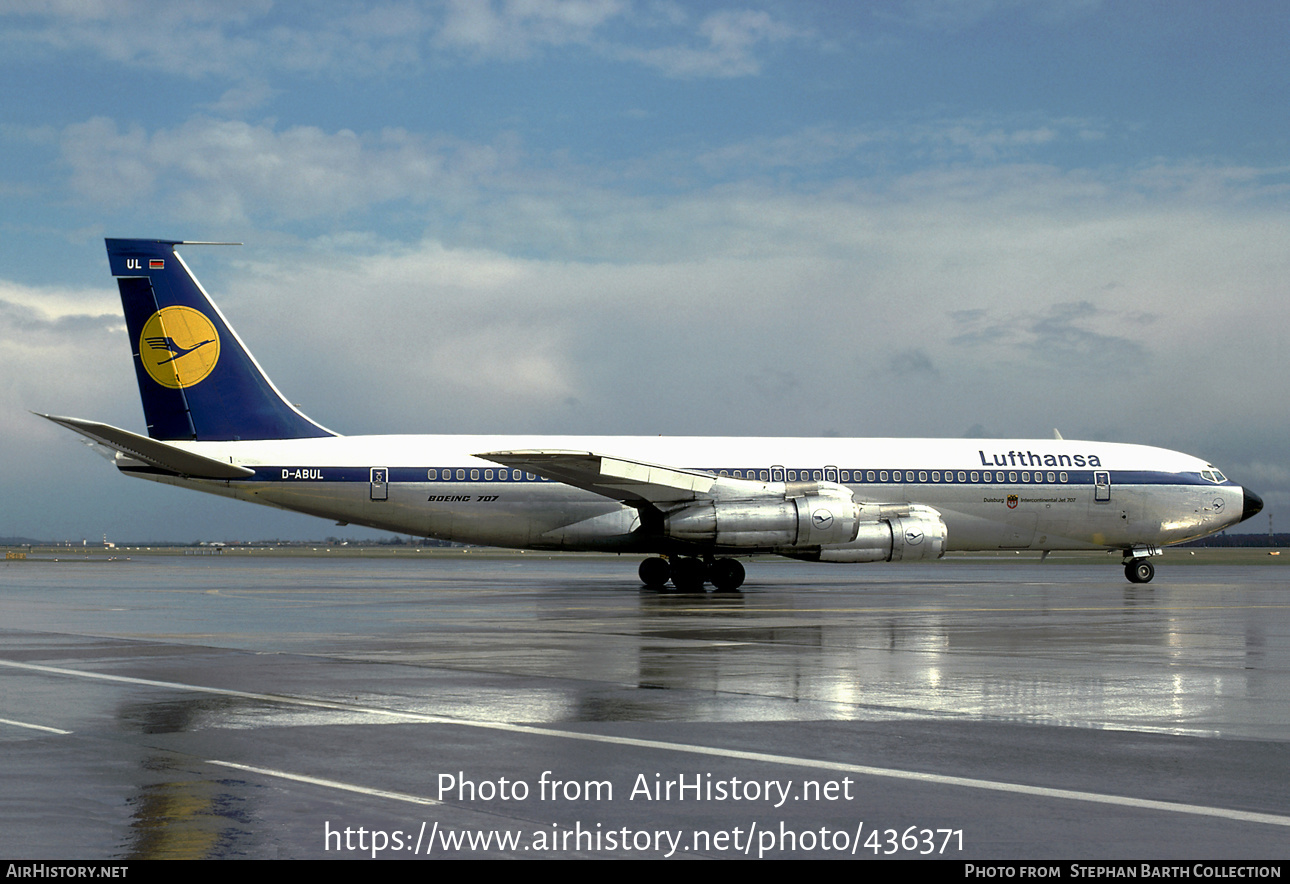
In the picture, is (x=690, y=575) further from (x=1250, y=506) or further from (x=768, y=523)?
(x=1250, y=506)

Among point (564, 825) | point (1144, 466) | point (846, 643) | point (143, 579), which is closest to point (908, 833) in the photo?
point (564, 825)

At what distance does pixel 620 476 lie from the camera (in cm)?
3109

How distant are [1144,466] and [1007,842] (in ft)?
118

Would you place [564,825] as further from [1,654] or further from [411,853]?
[1,654]

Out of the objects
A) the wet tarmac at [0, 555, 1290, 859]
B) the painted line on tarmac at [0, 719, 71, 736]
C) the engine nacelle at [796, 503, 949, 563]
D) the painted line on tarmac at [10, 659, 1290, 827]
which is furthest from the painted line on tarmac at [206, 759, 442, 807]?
the engine nacelle at [796, 503, 949, 563]

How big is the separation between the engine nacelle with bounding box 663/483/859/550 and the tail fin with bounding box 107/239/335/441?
11.4 meters

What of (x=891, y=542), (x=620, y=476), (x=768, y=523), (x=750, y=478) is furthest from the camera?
(x=750, y=478)

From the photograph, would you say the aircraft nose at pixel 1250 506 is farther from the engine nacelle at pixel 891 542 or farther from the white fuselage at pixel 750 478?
the engine nacelle at pixel 891 542

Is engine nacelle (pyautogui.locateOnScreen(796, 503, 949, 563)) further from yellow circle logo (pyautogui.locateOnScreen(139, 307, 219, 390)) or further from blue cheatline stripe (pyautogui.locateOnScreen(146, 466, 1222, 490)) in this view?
yellow circle logo (pyautogui.locateOnScreen(139, 307, 219, 390))

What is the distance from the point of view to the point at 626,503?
3372 centimetres

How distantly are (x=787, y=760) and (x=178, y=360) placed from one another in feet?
98.1

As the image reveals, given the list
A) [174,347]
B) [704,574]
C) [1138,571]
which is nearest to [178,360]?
[174,347]

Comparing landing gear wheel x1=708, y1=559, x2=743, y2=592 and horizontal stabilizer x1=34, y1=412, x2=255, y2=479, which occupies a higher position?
horizontal stabilizer x1=34, y1=412, x2=255, y2=479

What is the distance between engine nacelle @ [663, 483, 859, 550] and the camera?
31.7 m
